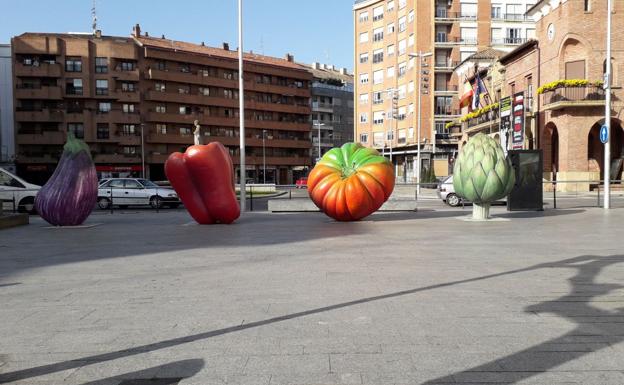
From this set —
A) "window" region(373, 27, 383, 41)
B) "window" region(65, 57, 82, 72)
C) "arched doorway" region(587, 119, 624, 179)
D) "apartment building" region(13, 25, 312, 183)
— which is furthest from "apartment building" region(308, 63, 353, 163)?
"arched doorway" region(587, 119, 624, 179)

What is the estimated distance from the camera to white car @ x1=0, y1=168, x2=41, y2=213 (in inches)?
835

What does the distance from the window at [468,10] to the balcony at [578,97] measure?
2770cm

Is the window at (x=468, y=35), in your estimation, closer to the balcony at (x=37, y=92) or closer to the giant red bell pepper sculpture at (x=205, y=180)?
the balcony at (x=37, y=92)

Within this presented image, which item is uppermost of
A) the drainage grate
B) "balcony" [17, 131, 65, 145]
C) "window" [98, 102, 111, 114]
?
"window" [98, 102, 111, 114]

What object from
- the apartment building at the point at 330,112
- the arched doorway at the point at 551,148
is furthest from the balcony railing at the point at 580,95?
the apartment building at the point at 330,112

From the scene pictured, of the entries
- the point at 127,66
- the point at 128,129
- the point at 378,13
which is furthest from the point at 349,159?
the point at 127,66

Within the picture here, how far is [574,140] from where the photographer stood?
33094mm

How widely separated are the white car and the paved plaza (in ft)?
40.3

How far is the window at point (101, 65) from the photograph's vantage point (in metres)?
63.3

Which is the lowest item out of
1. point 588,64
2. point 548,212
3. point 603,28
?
point 548,212

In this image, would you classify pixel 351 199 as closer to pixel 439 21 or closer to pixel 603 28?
pixel 603 28

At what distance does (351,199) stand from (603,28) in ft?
91.4

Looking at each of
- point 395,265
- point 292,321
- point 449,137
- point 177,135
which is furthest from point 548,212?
point 177,135

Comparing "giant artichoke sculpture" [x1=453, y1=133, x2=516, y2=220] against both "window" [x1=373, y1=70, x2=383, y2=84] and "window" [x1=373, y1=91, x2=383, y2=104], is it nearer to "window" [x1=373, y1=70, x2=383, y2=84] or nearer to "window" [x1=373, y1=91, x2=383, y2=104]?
"window" [x1=373, y1=91, x2=383, y2=104]
